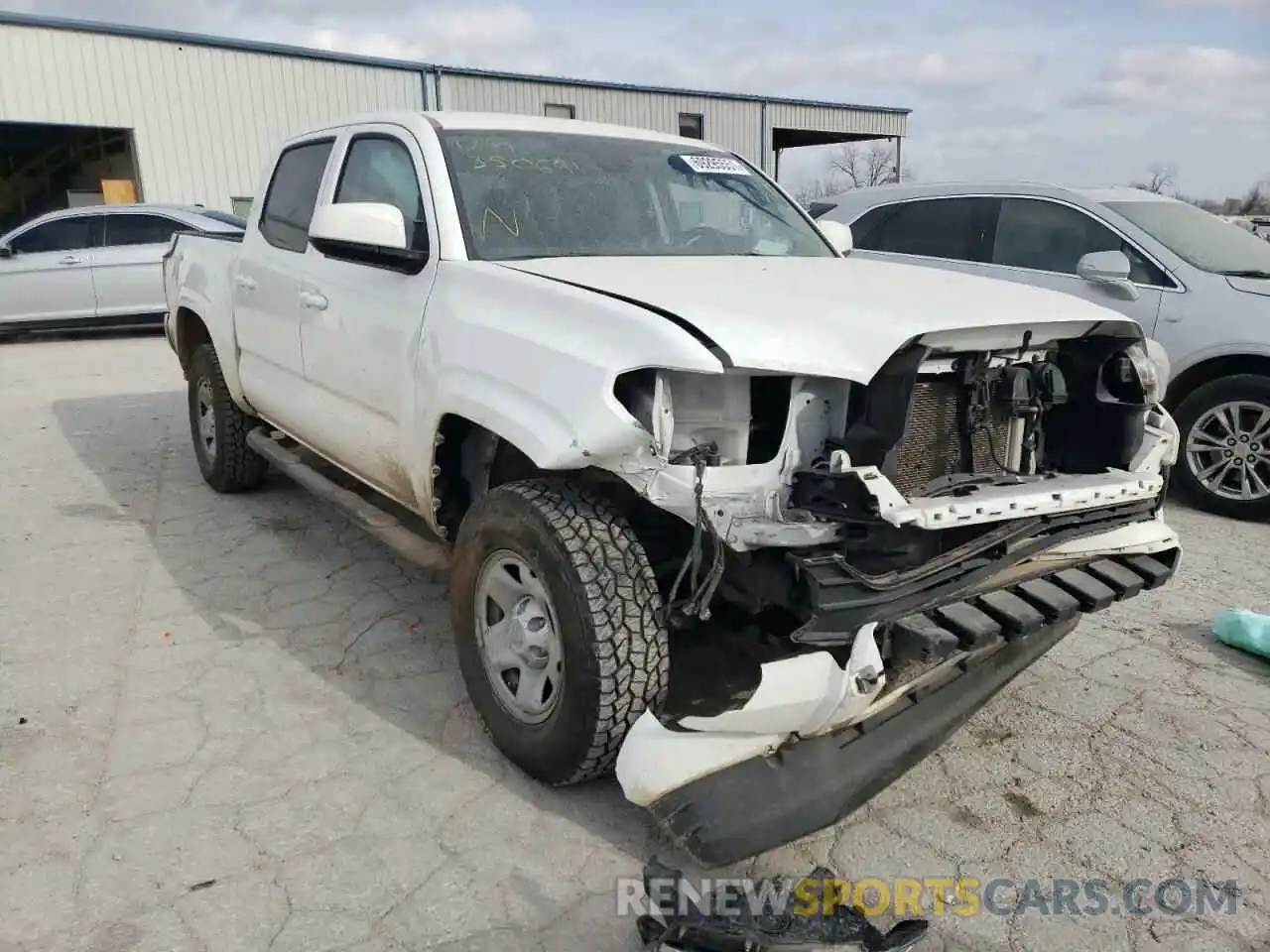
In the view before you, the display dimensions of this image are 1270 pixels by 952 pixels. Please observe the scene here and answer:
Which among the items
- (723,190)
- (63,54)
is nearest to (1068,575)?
(723,190)

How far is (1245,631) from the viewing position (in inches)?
147

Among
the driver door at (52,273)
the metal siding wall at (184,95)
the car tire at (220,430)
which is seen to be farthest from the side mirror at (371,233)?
the metal siding wall at (184,95)

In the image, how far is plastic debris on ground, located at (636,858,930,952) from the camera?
6.55 ft

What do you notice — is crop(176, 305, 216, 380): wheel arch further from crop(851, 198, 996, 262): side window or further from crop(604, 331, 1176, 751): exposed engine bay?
crop(851, 198, 996, 262): side window

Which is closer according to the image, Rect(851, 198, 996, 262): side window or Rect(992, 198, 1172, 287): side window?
Rect(992, 198, 1172, 287): side window

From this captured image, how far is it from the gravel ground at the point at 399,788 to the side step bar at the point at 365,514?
0.41 meters

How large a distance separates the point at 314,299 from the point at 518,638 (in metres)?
1.87

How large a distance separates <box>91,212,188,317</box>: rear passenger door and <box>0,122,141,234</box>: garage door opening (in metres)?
5.72

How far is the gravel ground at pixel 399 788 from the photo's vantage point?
2352mm

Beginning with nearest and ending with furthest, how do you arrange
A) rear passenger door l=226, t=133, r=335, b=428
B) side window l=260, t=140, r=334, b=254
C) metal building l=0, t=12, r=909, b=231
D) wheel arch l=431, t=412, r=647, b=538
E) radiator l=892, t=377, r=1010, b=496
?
radiator l=892, t=377, r=1010, b=496 → wheel arch l=431, t=412, r=647, b=538 → rear passenger door l=226, t=133, r=335, b=428 → side window l=260, t=140, r=334, b=254 → metal building l=0, t=12, r=909, b=231

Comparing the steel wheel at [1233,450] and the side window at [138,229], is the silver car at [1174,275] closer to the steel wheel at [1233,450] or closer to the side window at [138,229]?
the steel wheel at [1233,450]

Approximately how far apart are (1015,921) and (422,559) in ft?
7.15

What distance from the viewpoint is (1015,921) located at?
236cm

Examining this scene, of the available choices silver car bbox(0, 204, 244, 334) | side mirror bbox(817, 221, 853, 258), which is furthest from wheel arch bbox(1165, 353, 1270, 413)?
silver car bbox(0, 204, 244, 334)
